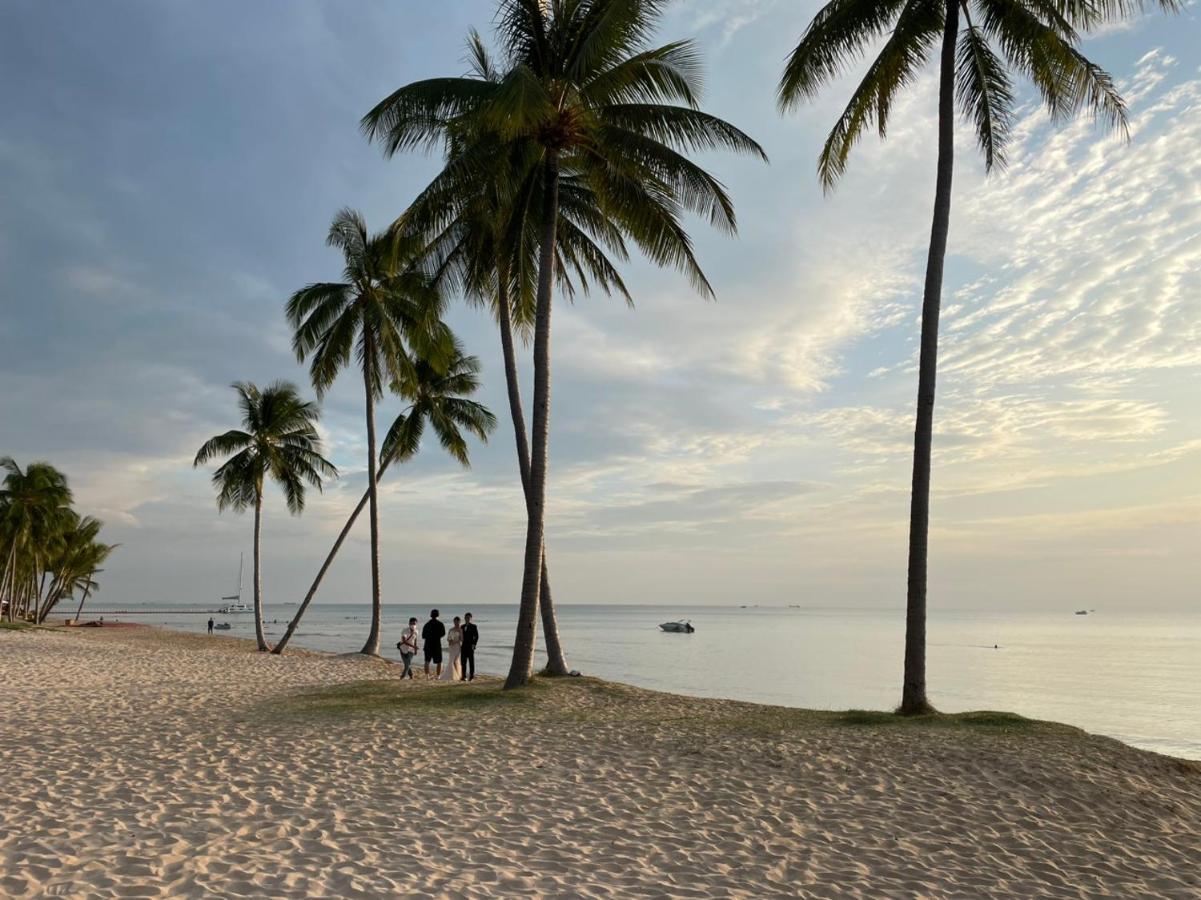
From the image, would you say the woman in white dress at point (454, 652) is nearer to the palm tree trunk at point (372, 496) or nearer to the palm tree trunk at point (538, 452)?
the palm tree trunk at point (538, 452)

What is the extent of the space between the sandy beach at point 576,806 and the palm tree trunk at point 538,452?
2.74 meters

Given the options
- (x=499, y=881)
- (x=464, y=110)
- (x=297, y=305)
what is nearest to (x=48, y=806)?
(x=499, y=881)

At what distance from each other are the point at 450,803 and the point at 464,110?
1149cm

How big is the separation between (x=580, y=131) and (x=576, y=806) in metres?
11.4


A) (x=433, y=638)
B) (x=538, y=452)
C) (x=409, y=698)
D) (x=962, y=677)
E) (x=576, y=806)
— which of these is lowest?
(x=962, y=677)

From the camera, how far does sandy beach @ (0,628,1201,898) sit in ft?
17.8

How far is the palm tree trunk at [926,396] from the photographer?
1207cm

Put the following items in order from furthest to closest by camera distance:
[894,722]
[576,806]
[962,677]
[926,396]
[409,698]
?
[962,677] → [409,698] → [926,396] → [894,722] → [576,806]

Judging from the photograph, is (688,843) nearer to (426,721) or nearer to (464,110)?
(426,721)

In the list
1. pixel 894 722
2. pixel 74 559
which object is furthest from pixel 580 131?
pixel 74 559

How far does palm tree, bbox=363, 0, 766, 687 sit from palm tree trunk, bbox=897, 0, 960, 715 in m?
3.21

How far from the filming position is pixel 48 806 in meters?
6.61

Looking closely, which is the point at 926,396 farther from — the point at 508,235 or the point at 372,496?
the point at 372,496

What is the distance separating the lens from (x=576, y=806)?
7.12 metres
